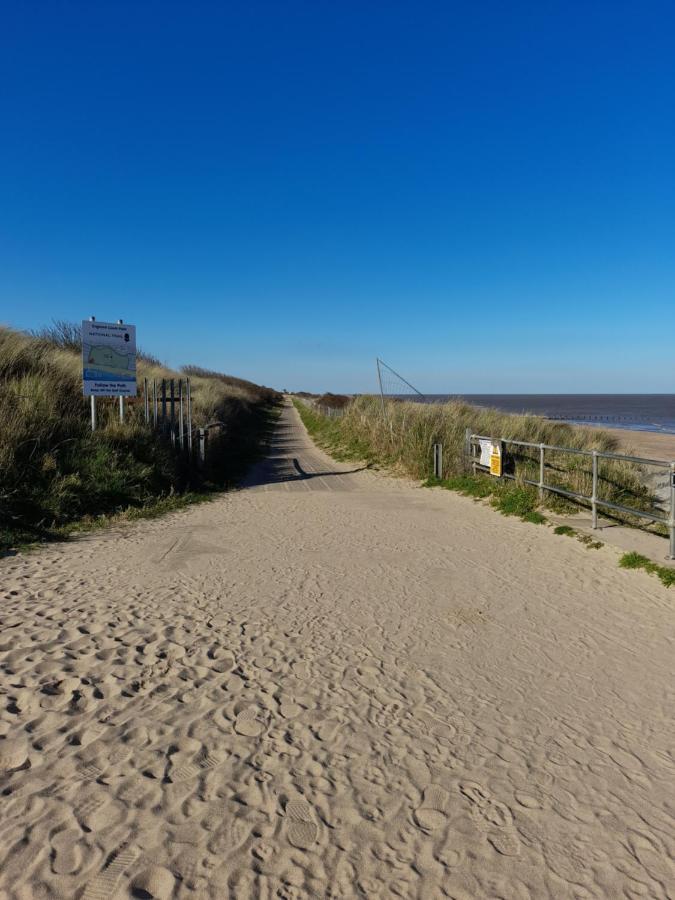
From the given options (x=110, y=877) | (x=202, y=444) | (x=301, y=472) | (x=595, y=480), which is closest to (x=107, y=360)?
(x=202, y=444)

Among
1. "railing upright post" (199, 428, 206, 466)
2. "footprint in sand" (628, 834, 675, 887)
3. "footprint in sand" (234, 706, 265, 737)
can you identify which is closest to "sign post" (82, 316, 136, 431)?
"railing upright post" (199, 428, 206, 466)

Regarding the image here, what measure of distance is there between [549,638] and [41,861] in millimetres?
3924

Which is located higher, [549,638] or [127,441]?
[127,441]

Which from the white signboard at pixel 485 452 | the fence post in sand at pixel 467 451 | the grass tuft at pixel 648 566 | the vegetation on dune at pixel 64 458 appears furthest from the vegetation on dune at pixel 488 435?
the vegetation on dune at pixel 64 458

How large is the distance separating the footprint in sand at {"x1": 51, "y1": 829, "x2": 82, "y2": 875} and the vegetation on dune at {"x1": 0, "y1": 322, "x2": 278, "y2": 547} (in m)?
5.75

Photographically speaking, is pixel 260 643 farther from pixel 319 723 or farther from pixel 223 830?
pixel 223 830

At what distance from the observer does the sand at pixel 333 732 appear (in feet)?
8.23

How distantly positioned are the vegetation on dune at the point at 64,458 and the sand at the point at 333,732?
2.04 m

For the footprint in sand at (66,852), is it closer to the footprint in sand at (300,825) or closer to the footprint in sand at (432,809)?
the footprint in sand at (300,825)

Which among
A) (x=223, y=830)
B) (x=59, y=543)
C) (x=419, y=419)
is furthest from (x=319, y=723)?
(x=419, y=419)

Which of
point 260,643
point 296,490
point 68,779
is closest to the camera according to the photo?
point 68,779

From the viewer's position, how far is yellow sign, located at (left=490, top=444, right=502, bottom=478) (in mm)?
11742

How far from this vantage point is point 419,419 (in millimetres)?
15742

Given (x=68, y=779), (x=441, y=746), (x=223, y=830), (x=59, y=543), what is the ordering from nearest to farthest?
(x=223, y=830)
(x=68, y=779)
(x=441, y=746)
(x=59, y=543)
